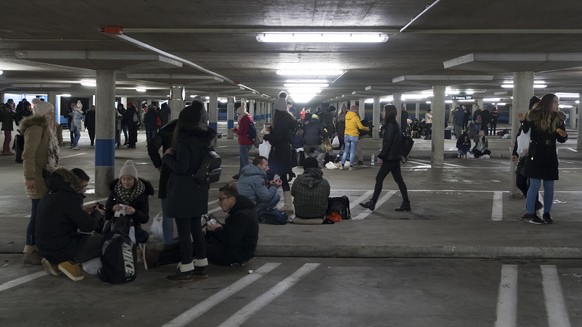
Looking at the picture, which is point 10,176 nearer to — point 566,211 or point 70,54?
point 70,54

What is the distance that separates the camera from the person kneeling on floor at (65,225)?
6.84 m

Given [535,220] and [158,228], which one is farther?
[535,220]

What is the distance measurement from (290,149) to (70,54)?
5.08 m

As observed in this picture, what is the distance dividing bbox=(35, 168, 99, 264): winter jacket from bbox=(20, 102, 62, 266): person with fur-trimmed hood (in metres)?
0.54

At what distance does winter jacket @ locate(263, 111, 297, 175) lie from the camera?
36.1ft

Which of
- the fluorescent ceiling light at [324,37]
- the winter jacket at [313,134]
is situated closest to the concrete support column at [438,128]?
the winter jacket at [313,134]

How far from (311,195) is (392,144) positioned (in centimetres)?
231

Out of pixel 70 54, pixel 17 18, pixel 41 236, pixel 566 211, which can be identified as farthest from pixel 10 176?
pixel 566 211

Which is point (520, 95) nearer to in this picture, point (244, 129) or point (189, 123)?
point (244, 129)

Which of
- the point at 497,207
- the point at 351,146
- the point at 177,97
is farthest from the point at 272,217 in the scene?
the point at 177,97

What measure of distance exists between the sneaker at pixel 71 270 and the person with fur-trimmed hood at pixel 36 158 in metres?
0.74

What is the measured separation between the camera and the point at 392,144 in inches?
444

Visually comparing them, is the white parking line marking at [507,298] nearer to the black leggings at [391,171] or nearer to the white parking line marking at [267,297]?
the white parking line marking at [267,297]

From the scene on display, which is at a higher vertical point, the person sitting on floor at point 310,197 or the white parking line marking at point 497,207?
the person sitting on floor at point 310,197
